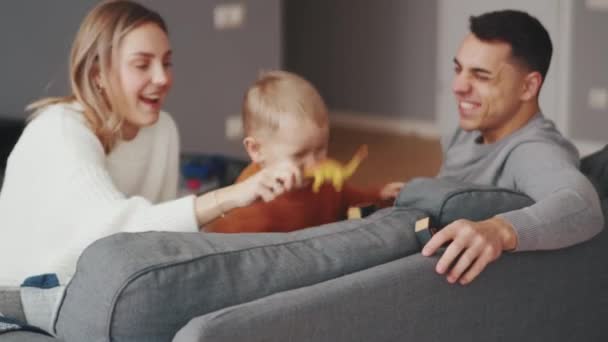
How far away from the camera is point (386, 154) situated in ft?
20.8

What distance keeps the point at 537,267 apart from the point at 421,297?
0.34 meters

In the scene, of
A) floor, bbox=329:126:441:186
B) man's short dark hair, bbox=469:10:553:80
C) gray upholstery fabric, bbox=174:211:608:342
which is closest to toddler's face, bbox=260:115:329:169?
man's short dark hair, bbox=469:10:553:80

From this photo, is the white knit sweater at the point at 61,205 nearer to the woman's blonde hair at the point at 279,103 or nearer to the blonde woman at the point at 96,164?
the blonde woman at the point at 96,164

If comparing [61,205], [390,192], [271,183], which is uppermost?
[271,183]

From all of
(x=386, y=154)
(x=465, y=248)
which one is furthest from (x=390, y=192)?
(x=386, y=154)

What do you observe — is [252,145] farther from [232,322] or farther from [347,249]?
[232,322]

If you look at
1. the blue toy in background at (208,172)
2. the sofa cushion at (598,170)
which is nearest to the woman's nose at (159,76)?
the sofa cushion at (598,170)

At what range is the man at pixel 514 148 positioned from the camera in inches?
81.4

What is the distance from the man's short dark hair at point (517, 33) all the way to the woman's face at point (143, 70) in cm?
78

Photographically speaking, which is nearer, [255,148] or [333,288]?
[333,288]

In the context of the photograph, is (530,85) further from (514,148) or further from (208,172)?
(208,172)

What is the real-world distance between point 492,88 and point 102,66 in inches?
37.3

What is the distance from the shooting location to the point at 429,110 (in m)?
6.84

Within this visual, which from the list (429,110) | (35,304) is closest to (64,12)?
(429,110)
